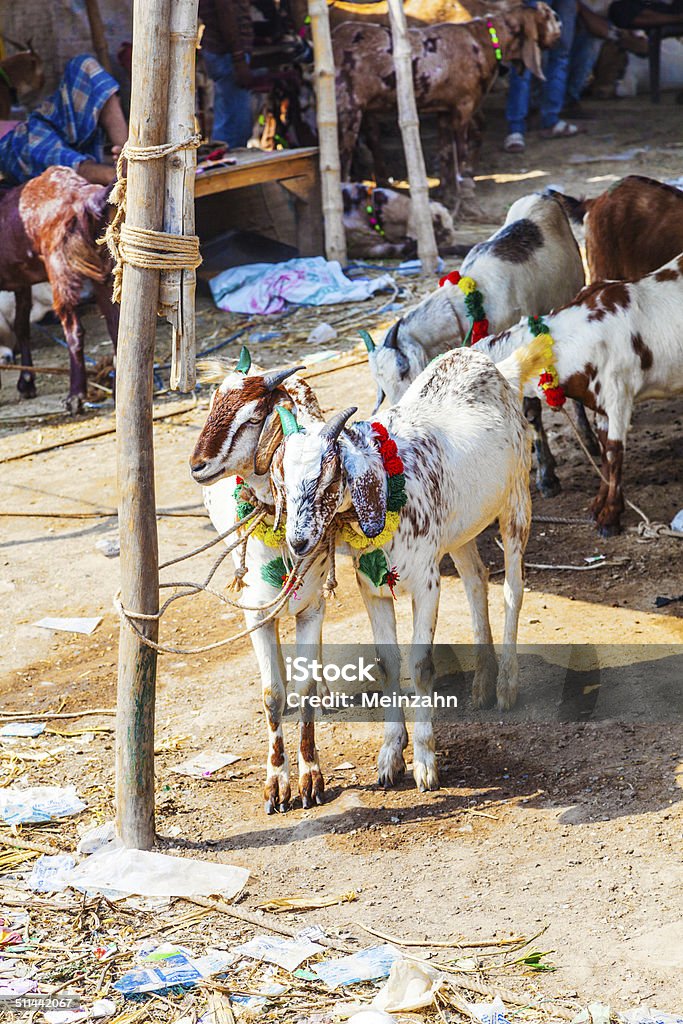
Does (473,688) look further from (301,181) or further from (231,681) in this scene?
(301,181)

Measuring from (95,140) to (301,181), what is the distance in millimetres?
1994

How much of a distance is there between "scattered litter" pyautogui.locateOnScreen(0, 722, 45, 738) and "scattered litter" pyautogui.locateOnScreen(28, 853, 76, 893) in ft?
3.07

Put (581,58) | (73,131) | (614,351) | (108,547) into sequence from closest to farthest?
1. (614,351)
2. (108,547)
3. (73,131)
4. (581,58)

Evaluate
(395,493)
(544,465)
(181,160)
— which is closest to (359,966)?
(395,493)

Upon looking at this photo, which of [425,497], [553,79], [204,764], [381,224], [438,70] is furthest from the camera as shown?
[553,79]

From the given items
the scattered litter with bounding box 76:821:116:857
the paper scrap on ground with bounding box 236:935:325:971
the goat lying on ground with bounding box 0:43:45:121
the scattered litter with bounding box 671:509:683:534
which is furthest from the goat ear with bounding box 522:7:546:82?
the paper scrap on ground with bounding box 236:935:325:971

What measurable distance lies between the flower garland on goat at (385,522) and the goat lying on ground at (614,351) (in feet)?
7.71

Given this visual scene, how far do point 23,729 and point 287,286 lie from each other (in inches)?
288

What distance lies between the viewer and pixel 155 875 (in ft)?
13.5

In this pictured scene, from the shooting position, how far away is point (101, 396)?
32.6 feet

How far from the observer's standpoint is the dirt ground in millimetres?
3803

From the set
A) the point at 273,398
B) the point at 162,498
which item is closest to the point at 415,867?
the point at 273,398

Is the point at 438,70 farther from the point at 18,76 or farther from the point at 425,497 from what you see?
the point at 425,497

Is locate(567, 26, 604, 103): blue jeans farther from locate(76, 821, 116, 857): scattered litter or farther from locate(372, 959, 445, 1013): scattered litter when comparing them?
locate(372, 959, 445, 1013): scattered litter
